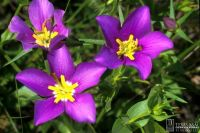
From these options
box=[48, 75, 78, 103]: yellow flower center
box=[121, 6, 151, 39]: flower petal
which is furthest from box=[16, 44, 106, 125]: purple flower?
box=[121, 6, 151, 39]: flower petal

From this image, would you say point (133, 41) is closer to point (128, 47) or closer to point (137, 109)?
point (128, 47)

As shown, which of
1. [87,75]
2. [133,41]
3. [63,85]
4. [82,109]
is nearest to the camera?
[82,109]

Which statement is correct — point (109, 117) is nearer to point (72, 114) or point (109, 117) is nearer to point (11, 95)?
point (11, 95)

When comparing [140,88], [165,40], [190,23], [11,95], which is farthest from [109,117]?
[190,23]

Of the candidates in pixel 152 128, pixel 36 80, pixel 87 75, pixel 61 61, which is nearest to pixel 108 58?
pixel 87 75

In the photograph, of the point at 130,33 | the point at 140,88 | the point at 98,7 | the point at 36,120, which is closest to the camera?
the point at 36,120

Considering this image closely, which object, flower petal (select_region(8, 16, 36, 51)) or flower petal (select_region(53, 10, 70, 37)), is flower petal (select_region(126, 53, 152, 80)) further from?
flower petal (select_region(8, 16, 36, 51))
